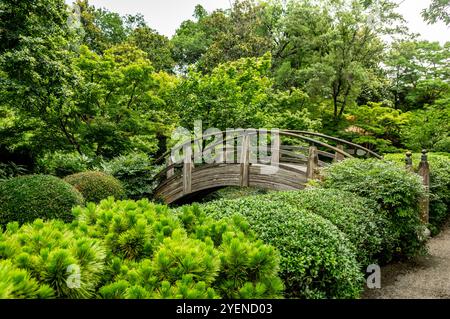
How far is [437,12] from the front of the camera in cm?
1154

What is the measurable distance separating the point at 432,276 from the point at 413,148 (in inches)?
370

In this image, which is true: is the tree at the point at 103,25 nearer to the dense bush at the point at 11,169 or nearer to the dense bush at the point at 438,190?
the dense bush at the point at 11,169

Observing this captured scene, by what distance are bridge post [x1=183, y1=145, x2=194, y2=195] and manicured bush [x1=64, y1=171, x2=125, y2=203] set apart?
1612mm

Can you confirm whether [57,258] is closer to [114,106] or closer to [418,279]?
[418,279]

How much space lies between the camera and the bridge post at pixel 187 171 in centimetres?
898

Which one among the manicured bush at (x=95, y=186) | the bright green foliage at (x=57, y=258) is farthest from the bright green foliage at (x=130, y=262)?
the manicured bush at (x=95, y=186)

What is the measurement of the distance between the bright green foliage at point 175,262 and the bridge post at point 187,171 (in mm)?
6817

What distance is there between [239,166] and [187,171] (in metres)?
1.67

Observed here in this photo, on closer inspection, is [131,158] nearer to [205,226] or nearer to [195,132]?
[195,132]

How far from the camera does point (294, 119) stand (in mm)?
12914

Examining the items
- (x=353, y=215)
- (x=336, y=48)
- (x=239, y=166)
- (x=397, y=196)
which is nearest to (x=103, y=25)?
(x=336, y=48)

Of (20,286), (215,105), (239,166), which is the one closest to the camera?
(20,286)

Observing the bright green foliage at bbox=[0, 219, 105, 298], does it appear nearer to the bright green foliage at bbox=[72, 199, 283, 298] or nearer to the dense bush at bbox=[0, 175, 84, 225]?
Answer: the bright green foliage at bbox=[72, 199, 283, 298]

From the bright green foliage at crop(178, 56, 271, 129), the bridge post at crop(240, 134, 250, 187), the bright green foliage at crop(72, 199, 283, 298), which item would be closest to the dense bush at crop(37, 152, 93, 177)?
the bright green foliage at crop(178, 56, 271, 129)
